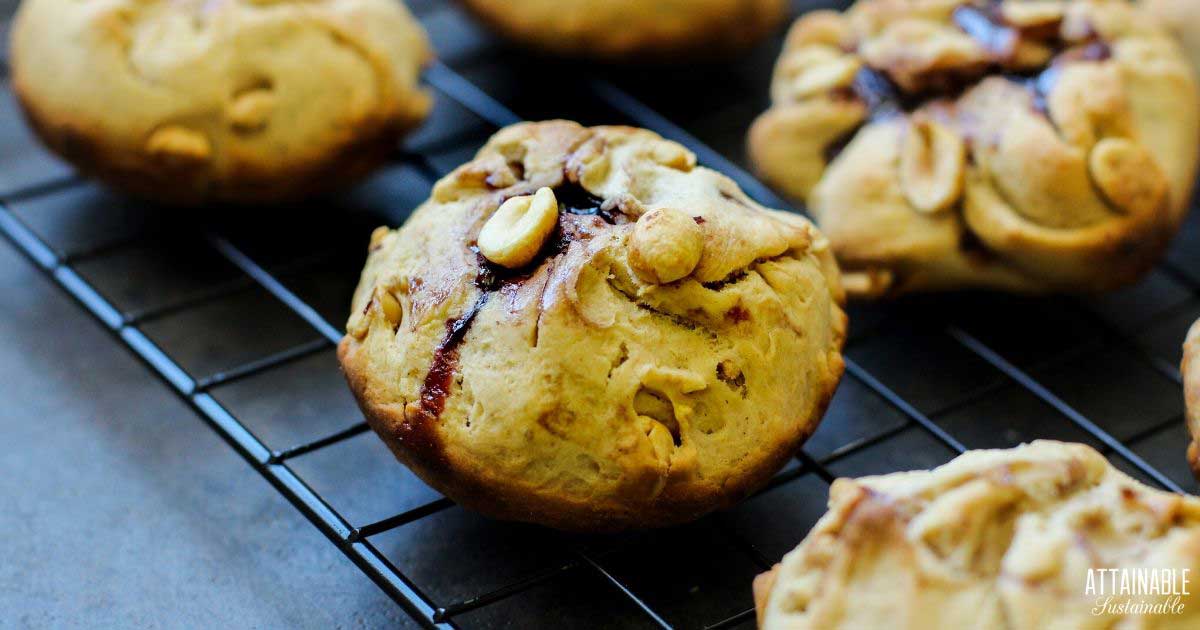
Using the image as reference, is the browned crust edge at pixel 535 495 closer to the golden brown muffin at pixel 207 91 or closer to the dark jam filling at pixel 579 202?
the dark jam filling at pixel 579 202

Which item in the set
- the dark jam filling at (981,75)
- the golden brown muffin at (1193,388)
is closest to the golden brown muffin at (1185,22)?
the dark jam filling at (981,75)

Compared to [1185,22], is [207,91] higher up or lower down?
lower down

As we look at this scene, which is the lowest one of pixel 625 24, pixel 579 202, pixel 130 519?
pixel 130 519

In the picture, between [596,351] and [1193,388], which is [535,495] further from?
[1193,388]

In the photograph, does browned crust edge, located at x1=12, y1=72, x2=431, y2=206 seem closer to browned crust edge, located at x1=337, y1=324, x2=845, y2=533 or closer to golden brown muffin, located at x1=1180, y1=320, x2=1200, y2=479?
browned crust edge, located at x1=337, y1=324, x2=845, y2=533

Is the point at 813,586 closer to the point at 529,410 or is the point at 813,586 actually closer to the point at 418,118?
the point at 529,410

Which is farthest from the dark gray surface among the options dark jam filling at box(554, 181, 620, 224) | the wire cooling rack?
dark jam filling at box(554, 181, 620, 224)

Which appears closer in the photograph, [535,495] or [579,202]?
[535,495]

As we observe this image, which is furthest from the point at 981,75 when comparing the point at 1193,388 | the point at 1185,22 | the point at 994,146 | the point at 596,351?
the point at 596,351
